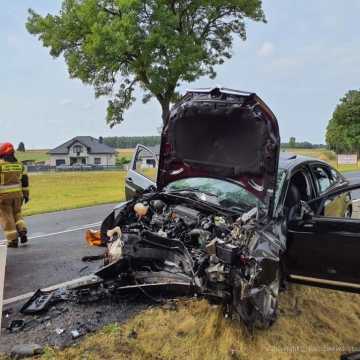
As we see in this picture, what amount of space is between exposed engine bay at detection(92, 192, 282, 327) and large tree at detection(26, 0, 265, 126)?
18299mm

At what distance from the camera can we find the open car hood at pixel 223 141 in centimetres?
468

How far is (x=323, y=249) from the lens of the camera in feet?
14.5

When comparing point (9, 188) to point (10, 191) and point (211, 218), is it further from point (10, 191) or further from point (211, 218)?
point (211, 218)

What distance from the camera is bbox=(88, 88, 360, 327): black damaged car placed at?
13.3 feet

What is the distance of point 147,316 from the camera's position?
434 centimetres

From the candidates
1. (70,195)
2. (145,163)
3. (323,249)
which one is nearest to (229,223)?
(323,249)

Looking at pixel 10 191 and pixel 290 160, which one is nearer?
pixel 290 160

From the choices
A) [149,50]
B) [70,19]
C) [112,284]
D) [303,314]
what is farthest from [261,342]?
[70,19]

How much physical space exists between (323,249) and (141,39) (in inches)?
797

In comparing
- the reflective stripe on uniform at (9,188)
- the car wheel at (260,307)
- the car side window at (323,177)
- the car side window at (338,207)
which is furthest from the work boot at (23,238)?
the car side window at (338,207)

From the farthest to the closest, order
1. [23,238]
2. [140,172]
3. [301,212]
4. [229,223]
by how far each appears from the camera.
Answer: [140,172]
[23,238]
[301,212]
[229,223]

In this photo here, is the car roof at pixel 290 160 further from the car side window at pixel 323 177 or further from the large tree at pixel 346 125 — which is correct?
the large tree at pixel 346 125

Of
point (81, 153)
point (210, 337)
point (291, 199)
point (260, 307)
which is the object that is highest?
point (291, 199)

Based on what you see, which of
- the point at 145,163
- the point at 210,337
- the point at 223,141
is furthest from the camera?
the point at 145,163
